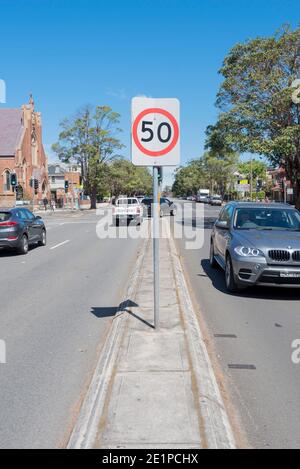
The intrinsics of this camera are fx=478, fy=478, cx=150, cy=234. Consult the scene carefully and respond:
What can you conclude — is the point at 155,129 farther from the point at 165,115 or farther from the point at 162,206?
the point at 162,206

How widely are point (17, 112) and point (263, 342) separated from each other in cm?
6094

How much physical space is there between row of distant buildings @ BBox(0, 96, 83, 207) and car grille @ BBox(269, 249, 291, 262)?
45.2 m

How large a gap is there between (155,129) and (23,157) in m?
54.8

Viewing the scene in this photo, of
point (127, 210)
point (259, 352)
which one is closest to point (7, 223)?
point (259, 352)

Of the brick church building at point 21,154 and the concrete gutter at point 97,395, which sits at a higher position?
the brick church building at point 21,154

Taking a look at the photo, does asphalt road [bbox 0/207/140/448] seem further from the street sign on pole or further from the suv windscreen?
the suv windscreen

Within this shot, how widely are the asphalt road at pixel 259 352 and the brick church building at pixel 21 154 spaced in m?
46.1

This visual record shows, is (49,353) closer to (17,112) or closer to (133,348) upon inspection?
(133,348)

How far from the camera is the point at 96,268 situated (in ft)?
40.1

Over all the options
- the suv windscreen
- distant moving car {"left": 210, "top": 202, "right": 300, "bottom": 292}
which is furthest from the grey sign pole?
the suv windscreen

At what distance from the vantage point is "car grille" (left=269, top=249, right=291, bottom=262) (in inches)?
321

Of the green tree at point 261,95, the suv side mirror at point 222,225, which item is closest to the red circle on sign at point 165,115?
the suv side mirror at point 222,225

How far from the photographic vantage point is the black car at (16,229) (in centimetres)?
1461

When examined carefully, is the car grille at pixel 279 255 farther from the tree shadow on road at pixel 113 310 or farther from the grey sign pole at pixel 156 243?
the grey sign pole at pixel 156 243
